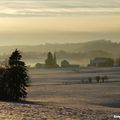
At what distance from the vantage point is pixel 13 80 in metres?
58.4

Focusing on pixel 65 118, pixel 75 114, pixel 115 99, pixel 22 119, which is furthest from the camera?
pixel 115 99

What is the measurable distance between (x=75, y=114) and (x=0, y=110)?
173 inches

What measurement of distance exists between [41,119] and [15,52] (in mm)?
36149

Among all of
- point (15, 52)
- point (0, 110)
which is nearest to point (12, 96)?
point (15, 52)

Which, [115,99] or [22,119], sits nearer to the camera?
[22,119]

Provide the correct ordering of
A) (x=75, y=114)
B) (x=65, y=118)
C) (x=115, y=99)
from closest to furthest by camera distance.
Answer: (x=65, y=118), (x=75, y=114), (x=115, y=99)

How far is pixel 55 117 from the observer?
2619 cm

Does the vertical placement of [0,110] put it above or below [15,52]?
below

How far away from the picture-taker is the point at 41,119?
25047 millimetres

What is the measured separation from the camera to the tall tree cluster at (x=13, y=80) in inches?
2255

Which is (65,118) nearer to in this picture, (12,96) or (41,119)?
(41,119)

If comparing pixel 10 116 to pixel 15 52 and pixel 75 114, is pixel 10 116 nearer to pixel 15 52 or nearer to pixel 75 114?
pixel 75 114

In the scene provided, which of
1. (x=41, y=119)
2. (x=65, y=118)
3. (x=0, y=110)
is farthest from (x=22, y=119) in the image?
(x=0, y=110)

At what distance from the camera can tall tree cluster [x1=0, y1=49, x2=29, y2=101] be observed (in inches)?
2255
